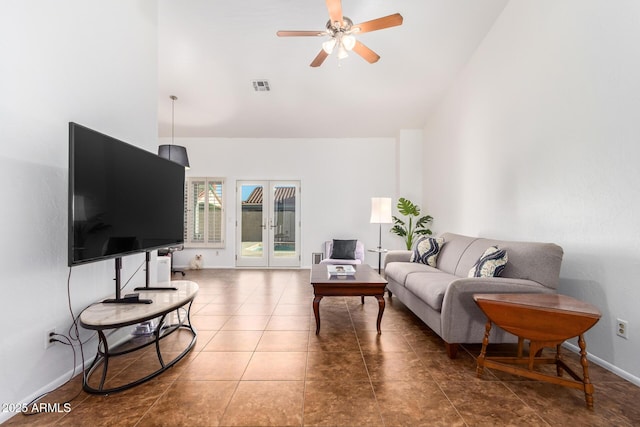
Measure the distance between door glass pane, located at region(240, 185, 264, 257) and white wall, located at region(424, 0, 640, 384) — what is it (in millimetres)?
4327

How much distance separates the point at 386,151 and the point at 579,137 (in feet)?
13.7

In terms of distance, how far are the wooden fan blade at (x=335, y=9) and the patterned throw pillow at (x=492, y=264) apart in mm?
2517

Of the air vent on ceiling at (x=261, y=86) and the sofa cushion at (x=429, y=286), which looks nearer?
the sofa cushion at (x=429, y=286)

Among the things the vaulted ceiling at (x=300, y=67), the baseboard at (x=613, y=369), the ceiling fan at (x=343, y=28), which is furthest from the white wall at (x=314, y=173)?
the baseboard at (x=613, y=369)

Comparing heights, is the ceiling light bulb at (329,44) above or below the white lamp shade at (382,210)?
above

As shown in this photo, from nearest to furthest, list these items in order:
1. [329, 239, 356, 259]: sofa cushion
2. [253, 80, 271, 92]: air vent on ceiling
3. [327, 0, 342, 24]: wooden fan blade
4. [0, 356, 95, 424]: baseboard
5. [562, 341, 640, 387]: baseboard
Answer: [0, 356, 95, 424]: baseboard → [562, 341, 640, 387]: baseboard → [327, 0, 342, 24]: wooden fan blade → [253, 80, 271, 92]: air vent on ceiling → [329, 239, 356, 259]: sofa cushion

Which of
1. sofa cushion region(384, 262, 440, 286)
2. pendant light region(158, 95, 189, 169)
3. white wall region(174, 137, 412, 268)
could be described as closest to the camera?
sofa cushion region(384, 262, 440, 286)

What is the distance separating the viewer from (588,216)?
2.35 meters

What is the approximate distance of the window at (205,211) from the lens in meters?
6.49

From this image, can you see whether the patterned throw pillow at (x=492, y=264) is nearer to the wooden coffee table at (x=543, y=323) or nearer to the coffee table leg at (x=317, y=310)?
the wooden coffee table at (x=543, y=323)

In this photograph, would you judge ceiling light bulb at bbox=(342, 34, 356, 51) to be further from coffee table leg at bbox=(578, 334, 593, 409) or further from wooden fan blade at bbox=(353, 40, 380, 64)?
coffee table leg at bbox=(578, 334, 593, 409)

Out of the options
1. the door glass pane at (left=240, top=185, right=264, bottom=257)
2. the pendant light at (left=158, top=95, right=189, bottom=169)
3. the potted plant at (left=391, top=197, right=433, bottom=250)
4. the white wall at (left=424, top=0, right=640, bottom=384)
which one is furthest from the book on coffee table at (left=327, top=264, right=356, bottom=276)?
the door glass pane at (left=240, top=185, right=264, bottom=257)

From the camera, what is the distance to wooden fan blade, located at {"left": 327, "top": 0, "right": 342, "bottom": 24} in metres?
2.41

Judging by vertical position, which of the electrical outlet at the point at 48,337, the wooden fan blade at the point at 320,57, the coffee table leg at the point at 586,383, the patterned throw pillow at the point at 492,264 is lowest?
the coffee table leg at the point at 586,383
